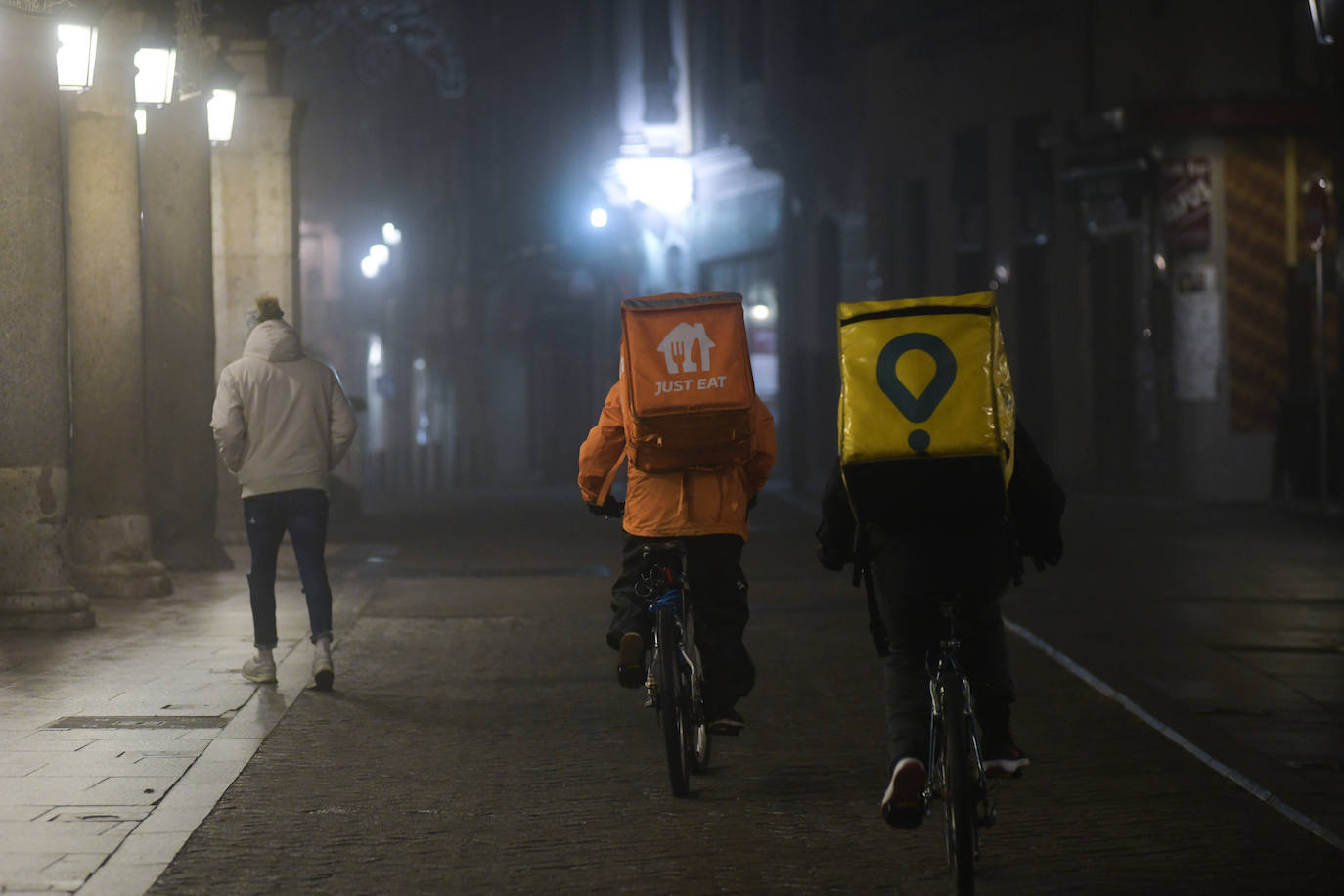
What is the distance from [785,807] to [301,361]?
4289 mm

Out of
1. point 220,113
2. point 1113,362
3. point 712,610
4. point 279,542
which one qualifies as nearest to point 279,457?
point 279,542

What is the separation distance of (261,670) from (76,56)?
4.44 m

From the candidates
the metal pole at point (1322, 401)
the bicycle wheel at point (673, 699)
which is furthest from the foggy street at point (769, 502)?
the metal pole at point (1322, 401)

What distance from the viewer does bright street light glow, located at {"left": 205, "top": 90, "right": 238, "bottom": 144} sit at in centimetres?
1781

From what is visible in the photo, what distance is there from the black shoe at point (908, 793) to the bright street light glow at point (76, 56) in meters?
8.53

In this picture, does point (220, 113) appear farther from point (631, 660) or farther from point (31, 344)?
point (631, 660)

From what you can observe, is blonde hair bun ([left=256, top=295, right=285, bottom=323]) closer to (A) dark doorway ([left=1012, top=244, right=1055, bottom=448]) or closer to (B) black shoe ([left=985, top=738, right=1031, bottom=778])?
(B) black shoe ([left=985, top=738, right=1031, bottom=778])

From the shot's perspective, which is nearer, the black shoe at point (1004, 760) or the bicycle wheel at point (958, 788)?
the bicycle wheel at point (958, 788)

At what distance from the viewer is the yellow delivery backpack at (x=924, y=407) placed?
5754 mm

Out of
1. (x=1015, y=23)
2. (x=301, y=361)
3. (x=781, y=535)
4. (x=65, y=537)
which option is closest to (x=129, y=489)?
(x=65, y=537)

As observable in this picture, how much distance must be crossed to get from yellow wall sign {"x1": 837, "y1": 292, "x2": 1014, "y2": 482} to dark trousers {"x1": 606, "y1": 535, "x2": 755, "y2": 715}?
2.09m

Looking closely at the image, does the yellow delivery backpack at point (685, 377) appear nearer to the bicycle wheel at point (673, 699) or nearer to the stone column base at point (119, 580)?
the bicycle wheel at point (673, 699)

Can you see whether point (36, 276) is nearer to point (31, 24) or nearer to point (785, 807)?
point (31, 24)

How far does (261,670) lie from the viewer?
1034 cm
